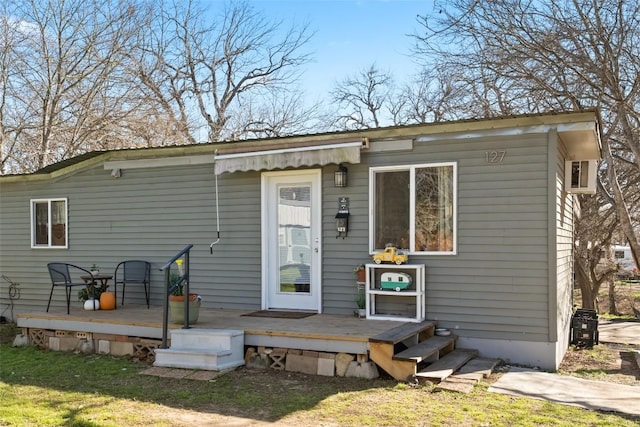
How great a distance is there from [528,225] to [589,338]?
2817 mm

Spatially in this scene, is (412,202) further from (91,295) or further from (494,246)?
(91,295)

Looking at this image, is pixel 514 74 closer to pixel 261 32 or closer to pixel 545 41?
pixel 545 41

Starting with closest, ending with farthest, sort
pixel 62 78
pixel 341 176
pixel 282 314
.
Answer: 1. pixel 341 176
2. pixel 282 314
3. pixel 62 78

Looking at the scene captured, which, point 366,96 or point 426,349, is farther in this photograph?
point 366,96

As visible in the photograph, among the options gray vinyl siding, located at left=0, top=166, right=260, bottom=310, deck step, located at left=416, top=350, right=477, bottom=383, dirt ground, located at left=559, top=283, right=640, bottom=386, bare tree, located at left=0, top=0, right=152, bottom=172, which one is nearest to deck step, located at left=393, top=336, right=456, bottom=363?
deck step, located at left=416, top=350, right=477, bottom=383

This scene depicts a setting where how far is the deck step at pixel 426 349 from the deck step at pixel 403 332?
0.13 m

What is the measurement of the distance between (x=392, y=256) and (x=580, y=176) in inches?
124

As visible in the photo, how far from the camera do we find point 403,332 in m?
5.77

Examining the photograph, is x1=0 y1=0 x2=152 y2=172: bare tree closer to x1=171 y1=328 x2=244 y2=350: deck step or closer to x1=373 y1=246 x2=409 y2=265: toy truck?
x1=171 y1=328 x2=244 y2=350: deck step

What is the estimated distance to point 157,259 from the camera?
838 cm

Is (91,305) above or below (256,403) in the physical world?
above

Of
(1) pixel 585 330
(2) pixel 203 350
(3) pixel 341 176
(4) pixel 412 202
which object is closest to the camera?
(2) pixel 203 350

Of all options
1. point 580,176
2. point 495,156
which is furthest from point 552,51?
point 495,156

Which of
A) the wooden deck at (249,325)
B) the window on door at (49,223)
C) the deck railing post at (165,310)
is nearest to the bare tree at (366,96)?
the window on door at (49,223)
